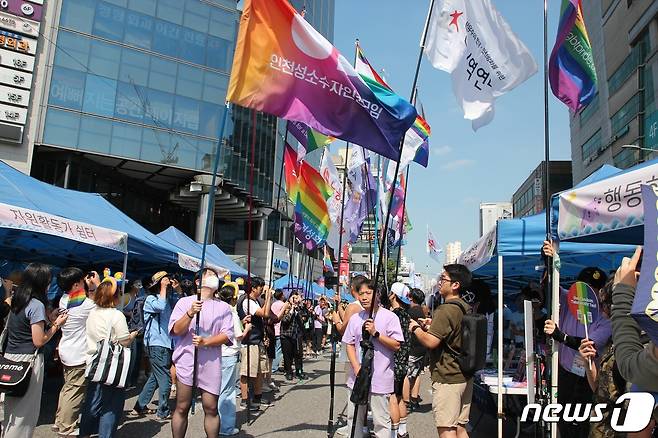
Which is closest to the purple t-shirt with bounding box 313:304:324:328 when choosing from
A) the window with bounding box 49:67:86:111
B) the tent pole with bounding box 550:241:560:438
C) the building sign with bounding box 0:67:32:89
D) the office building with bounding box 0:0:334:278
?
the office building with bounding box 0:0:334:278

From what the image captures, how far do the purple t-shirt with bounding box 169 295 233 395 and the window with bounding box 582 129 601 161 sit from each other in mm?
51364

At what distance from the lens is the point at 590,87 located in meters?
5.55

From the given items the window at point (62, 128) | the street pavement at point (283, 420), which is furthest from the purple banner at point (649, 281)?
the window at point (62, 128)

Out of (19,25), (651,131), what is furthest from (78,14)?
(651,131)

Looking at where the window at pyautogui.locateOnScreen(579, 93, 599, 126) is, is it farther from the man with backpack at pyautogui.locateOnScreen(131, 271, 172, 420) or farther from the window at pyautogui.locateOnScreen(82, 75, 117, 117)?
the man with backpack at pyautogui.locateOnScreen(131, 271, 172, 420)

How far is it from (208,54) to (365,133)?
27.8m

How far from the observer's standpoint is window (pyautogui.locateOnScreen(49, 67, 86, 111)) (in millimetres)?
25438

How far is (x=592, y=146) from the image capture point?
51.1m

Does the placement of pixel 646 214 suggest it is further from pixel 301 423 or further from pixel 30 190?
pixel 30 190

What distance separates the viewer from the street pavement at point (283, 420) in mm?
6773

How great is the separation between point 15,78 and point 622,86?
143 feet

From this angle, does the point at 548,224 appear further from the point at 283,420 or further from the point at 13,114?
the point at 13,114

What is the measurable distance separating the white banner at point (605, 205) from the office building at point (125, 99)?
2036cm

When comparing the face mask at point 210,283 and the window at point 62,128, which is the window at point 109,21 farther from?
the face mask at point 210,283
